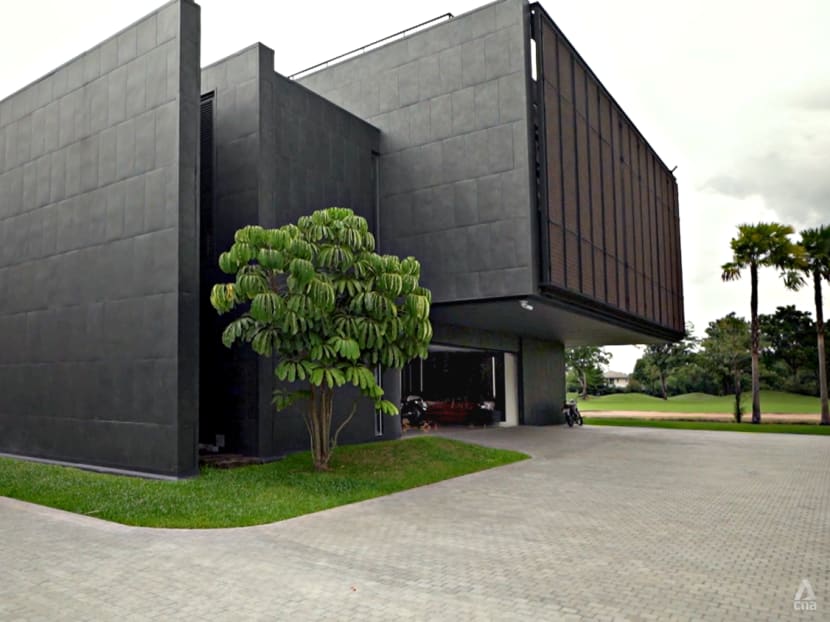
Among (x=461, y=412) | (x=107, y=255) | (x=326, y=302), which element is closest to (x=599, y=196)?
(x=461, y=412)

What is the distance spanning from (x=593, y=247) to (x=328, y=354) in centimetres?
1180

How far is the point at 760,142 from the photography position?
92.4 feet

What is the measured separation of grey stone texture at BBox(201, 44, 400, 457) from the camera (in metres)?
14.8

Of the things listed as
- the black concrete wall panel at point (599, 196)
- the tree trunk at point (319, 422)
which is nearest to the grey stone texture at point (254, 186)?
the tree trunk at point (319, 422)

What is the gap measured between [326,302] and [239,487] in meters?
3.64

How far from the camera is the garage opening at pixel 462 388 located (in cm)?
2780

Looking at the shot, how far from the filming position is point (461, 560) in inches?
283

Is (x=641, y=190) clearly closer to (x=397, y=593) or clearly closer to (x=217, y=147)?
(x=217, y=147)

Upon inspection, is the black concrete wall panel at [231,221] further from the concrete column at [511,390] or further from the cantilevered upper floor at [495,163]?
the concrete column at [511,390]

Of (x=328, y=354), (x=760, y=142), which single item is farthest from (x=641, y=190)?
(x=328, y=354)

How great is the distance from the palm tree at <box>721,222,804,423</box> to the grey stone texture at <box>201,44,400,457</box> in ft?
79.0

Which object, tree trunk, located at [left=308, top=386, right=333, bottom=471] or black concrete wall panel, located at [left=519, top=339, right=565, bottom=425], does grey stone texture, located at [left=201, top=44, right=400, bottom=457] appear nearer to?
tree trunk, located at [left=308, top=386, right=333, bottom=471]

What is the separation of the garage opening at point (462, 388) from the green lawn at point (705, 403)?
878 inches

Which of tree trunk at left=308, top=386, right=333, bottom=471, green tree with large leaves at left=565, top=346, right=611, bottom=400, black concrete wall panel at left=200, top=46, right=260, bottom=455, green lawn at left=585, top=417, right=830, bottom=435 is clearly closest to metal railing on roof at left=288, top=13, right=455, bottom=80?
black concrete wall panel at left=200, top=46, right=260, bottom=455
